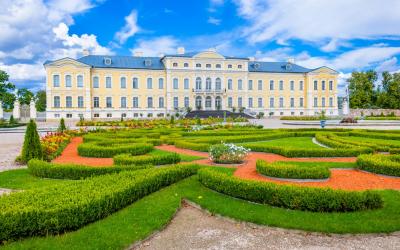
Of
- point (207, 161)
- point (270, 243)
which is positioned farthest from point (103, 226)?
point (207, 161)

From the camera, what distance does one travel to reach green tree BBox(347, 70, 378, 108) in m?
55.2

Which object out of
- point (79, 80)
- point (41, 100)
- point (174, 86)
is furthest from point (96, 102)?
point (41, 100)

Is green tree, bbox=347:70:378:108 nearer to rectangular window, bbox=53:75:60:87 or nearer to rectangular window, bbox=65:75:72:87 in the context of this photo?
rectangular window, bbox=65:75:72:87

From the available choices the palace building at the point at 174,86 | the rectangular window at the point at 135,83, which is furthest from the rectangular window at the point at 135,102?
the rectangular window at the point at 135,83

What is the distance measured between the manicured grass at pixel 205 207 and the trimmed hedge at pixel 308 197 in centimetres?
12

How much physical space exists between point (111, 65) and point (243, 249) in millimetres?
42774

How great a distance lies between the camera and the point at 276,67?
50.7 meters

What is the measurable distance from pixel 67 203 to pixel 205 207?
6.84 ft

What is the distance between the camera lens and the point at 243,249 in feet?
13.1

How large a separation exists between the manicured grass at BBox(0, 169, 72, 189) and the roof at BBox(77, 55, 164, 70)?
36994mm

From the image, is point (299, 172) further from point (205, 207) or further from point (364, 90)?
point (364, 90)

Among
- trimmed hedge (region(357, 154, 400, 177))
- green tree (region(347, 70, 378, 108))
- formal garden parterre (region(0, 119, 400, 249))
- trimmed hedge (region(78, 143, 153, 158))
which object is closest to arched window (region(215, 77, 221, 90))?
green tree (region(347, 70, 378, 108))

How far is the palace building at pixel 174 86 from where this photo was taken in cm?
4162

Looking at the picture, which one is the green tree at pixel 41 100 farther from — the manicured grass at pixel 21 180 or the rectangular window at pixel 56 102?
the manicured grass at pixel 21 180
